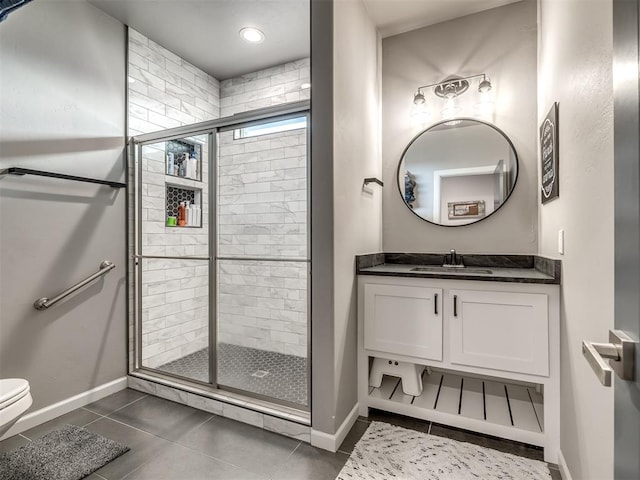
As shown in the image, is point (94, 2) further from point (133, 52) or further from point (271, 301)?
point (271, 301)

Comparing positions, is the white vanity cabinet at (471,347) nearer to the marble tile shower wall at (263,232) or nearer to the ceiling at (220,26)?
the marble tile shower wall at (263,232)

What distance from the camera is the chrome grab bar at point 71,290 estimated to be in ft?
6.57

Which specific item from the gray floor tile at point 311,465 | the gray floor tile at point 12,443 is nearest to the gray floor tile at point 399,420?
the gray floor tile at point 311,465

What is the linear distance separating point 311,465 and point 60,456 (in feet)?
4.42

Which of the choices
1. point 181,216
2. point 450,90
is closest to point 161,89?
point 181,216

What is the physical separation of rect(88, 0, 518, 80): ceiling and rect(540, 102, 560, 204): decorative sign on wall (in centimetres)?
114

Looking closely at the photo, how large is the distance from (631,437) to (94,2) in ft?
11.5

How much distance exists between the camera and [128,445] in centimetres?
180

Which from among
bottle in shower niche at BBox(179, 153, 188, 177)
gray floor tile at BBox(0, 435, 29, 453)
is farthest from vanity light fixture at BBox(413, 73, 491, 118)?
gray floor tile at BBox(0, 435, 29, 453)

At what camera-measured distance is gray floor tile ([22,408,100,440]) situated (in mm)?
1903

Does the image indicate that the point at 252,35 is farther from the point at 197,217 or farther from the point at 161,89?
the point at 197,217

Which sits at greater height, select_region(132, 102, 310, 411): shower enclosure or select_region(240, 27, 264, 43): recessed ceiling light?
select_region(240, 27, 264, 43): recessed ceiling light

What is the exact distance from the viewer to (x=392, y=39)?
270cm

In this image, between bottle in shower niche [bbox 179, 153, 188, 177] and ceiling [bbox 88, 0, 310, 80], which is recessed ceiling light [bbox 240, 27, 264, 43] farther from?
bottle in shower niche [bbox 179, 153, 188, 177]
